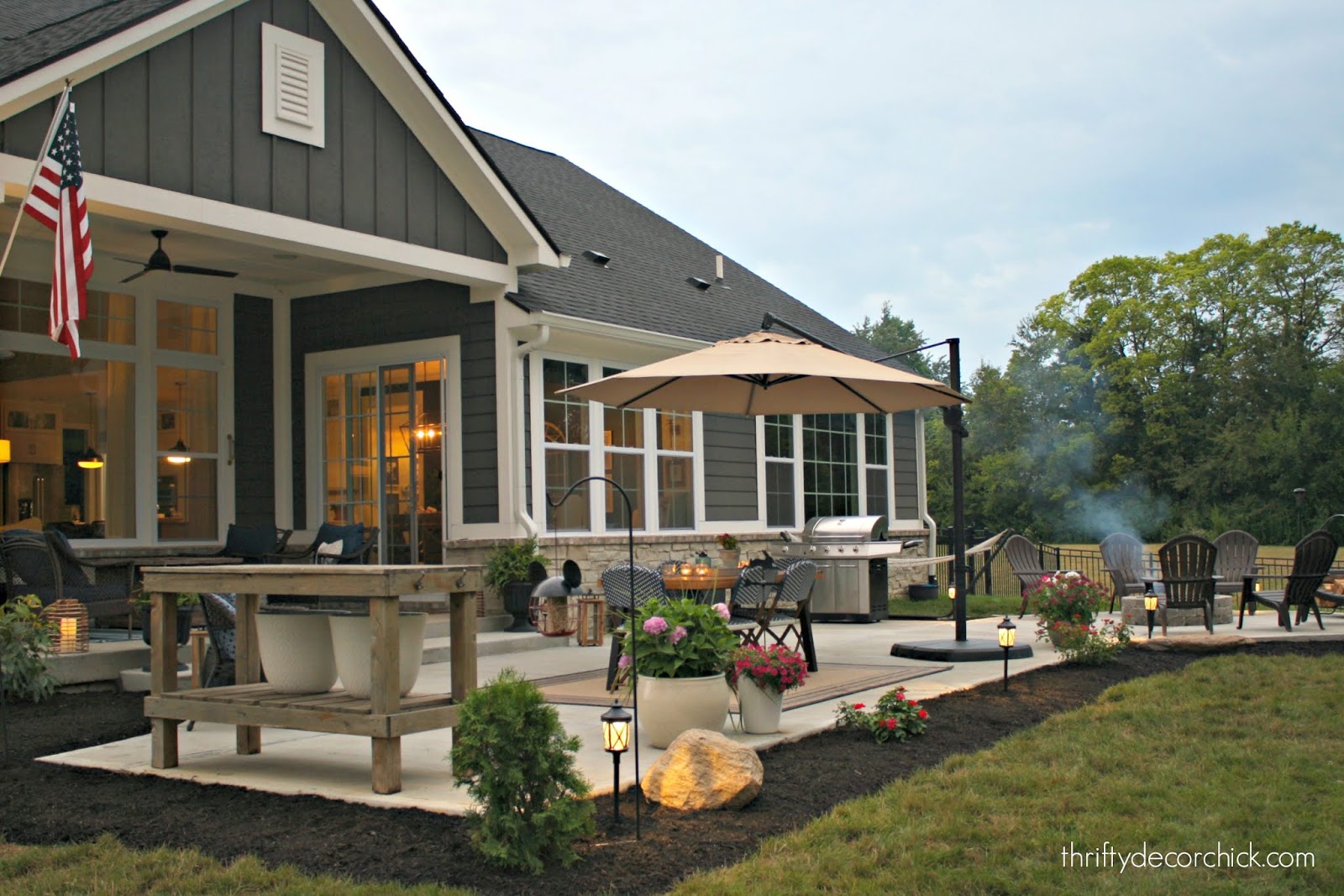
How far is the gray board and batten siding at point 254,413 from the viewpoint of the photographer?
11.6 m

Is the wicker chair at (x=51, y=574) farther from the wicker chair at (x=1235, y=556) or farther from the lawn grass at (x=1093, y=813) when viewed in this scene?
the wicker chair at (x=1235, y=556)

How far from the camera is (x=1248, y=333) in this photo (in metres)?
36.2

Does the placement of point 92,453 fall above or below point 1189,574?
above

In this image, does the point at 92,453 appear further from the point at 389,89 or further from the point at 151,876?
the point at 151,876

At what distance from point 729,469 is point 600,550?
280cm

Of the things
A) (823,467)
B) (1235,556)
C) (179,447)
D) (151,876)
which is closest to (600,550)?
(179,447)

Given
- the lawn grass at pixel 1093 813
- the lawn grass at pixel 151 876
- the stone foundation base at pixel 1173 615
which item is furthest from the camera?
the stone foundation base at pixel 1173 615

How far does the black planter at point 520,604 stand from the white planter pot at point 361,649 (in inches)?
210

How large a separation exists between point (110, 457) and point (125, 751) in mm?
5448

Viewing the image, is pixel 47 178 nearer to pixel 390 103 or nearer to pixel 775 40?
pixel 390 103

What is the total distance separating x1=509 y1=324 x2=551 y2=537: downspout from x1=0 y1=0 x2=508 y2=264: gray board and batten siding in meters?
0.83

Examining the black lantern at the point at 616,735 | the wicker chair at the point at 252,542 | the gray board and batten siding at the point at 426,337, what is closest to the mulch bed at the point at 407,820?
the black lantern at the point at 616,735

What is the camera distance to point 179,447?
1107cm

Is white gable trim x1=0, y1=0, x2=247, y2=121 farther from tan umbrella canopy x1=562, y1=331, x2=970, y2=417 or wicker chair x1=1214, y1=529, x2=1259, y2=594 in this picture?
wicker chair x1=1214, y1=529, x2=1259, y2=594
